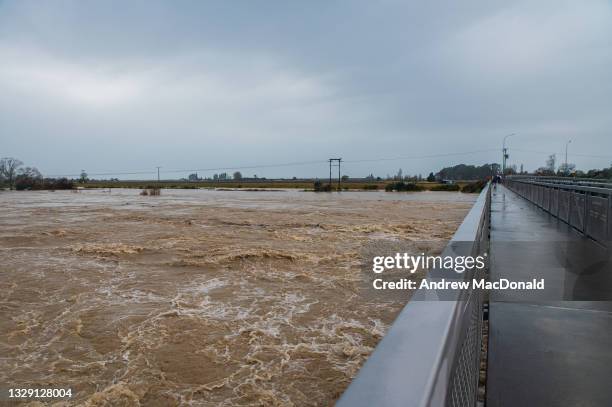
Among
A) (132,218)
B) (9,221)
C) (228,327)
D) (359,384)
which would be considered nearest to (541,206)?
(228,327)

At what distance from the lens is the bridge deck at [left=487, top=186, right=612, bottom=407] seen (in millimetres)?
2271

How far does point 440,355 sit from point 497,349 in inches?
86.7

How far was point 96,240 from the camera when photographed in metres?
14.9

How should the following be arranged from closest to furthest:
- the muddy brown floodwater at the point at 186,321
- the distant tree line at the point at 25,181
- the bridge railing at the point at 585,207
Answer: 1. the muddy brown floodwater at the point at 186,321
2. the bridge railing at the point at 585,207
3. the distant tree line at the point at 25,181

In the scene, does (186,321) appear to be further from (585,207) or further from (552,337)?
(585,207)

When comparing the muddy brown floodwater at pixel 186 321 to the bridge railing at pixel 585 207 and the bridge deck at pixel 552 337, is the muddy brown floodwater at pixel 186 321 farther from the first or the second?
the bridge railing at pixel 585 207

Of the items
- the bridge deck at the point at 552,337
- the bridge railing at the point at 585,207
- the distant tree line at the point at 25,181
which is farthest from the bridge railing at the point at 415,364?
the distant tree line at the point at 25,181

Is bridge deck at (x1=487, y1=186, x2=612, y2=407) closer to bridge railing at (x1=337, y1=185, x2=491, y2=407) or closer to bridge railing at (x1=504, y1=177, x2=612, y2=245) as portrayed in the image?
bridge railing at (x1=337, y1=185, x2=491, y2=407)

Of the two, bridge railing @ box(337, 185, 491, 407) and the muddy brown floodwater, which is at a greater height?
bridge railing @ box(337, 185, 491, 407)

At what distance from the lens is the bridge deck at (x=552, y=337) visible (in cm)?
227

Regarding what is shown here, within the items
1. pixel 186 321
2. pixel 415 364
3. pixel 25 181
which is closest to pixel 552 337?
pixel 415 364

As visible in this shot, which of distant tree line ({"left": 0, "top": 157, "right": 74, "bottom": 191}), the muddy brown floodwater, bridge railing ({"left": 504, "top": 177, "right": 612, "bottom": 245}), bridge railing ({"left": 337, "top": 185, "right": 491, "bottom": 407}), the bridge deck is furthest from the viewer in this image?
distant tree line ({"left": 0, "top": 157, "right": 74, "bottom": 191})

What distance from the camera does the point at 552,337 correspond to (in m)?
2.95

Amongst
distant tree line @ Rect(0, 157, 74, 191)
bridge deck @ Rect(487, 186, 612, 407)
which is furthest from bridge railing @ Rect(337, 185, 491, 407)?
distant tree line @ Rect(0, 157, 74, 191)
